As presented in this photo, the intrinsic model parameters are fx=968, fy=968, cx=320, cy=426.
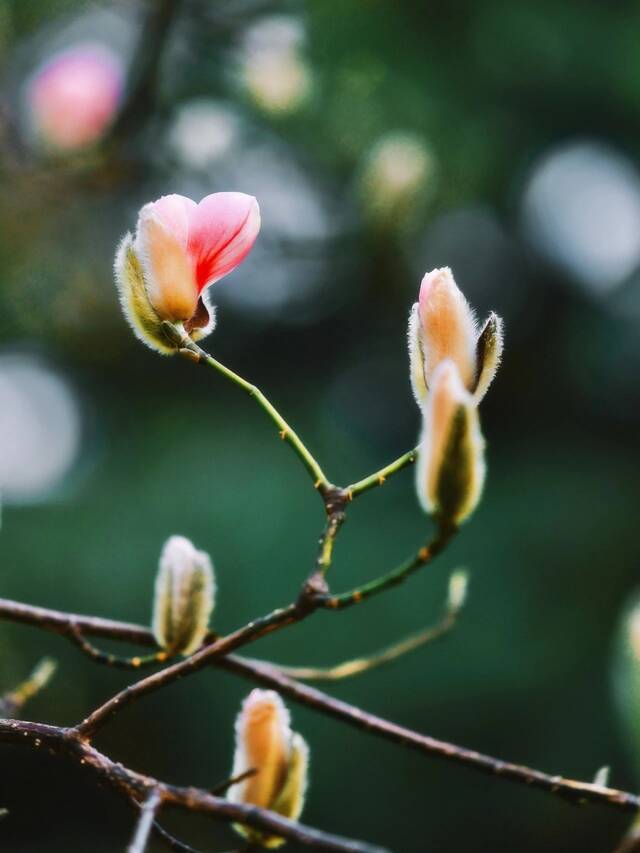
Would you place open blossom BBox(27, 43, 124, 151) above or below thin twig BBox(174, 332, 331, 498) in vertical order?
above

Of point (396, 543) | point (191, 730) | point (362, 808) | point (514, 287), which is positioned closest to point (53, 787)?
point (191, 730)

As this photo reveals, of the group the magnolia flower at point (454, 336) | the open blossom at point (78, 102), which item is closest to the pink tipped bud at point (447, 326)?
the magnolia flower at point (454, 336)

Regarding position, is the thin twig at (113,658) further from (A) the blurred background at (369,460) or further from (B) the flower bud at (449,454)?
(A) the blurred background at (369,460)

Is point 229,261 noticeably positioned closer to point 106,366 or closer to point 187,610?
point 187,610

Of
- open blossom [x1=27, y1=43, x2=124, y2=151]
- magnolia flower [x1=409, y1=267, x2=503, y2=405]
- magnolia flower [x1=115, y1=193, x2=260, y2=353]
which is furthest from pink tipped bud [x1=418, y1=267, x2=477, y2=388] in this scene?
open blossom [x1=27, y1=43, x2=124, y2=151]

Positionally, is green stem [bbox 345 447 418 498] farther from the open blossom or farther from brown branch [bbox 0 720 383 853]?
the open blossom

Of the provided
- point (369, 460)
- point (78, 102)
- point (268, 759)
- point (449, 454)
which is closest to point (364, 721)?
point (268, 759)
